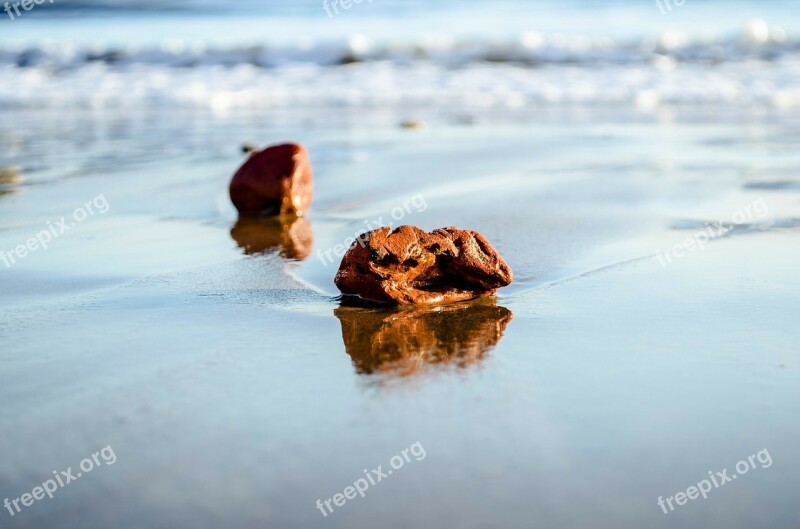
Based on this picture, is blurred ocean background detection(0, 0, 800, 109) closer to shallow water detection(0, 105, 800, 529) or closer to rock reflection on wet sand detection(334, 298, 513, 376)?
shallow water detection(0, 105, 800, 529)

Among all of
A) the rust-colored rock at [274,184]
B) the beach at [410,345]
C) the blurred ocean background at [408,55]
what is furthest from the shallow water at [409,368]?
the blurred ocean background at [408,55]

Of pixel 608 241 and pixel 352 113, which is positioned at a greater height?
pixel 352 113

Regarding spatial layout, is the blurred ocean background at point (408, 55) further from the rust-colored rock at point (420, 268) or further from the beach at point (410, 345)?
the rust-colored rock at point (420, 268)

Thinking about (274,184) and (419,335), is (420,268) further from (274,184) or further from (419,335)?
(274,184)

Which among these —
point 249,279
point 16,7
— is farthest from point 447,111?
point 16,7

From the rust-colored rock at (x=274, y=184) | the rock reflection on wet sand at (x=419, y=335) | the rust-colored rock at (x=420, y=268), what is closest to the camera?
the rock reflection on wet sand at (x=419, y=335)

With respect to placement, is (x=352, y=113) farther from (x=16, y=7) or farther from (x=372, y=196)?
(x=16, y=7)

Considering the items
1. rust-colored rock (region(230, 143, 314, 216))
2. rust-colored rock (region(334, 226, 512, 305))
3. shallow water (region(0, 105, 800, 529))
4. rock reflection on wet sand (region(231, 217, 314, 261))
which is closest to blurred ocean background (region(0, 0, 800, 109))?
rust-colored rock (region(230, 143, 314, 216))

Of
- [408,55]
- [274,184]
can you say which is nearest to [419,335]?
[274,184]
